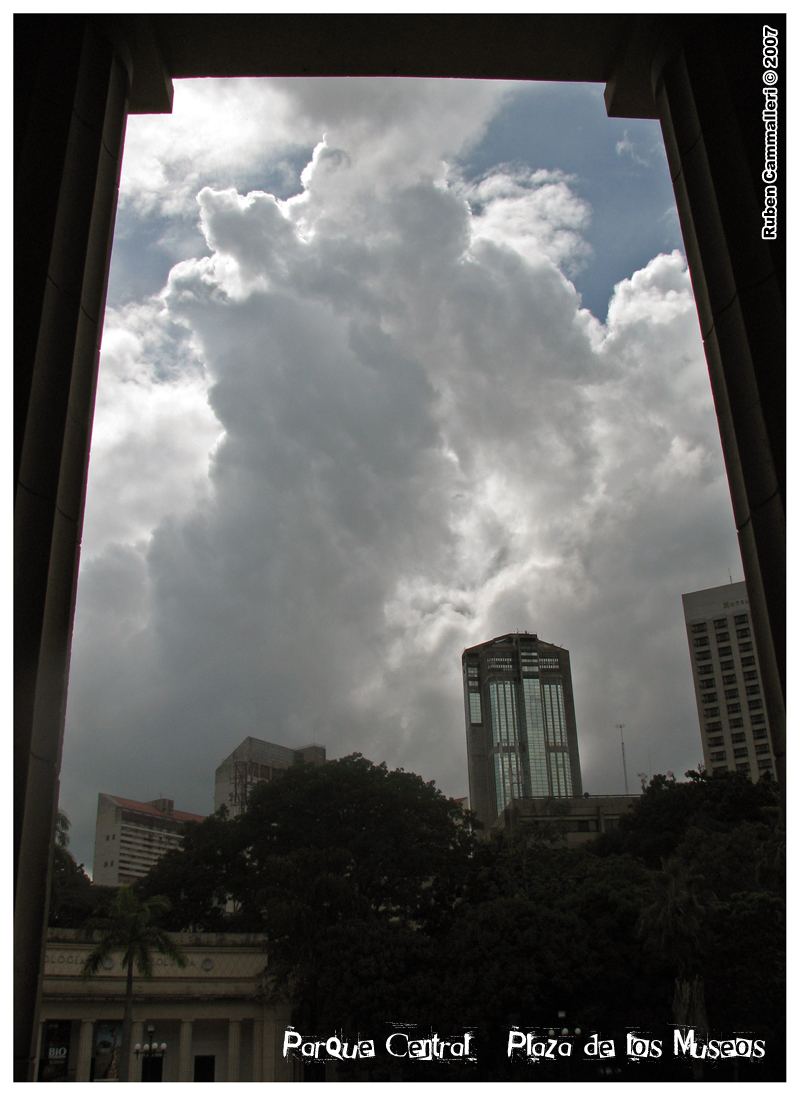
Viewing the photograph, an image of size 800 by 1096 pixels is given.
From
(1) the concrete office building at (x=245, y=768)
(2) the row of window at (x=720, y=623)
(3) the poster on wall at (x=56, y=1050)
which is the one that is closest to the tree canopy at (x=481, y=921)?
(3) the poster on wall at (x=56, y=1050)

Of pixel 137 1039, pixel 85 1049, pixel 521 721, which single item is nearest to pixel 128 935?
pixel 85 1049

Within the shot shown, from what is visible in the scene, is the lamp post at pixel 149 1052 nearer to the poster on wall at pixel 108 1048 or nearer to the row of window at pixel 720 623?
the poster on wall at pixel 108 1048

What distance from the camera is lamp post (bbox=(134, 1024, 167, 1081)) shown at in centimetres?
2981

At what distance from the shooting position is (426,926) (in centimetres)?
2989

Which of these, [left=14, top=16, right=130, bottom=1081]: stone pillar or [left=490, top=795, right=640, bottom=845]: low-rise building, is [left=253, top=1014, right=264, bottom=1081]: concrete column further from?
[left=490, top=795, right=640, bottom=845]: low-rise building

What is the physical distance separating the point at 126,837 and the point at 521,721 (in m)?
82.3

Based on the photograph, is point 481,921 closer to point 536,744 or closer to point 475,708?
point 536,744

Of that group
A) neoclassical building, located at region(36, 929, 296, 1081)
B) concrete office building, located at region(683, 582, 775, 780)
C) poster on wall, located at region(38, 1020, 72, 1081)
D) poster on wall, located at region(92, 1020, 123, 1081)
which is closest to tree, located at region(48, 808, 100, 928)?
neoclassical building, located at region(36, 929, 296, 1081)

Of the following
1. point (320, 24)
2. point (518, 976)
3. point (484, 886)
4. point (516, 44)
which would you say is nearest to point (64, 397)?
point (320, 24)

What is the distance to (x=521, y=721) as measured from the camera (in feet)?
490

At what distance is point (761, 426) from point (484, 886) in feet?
91.9

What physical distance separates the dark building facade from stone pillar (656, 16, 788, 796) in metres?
148

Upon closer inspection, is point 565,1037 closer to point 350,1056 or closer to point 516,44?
point 350,1056
